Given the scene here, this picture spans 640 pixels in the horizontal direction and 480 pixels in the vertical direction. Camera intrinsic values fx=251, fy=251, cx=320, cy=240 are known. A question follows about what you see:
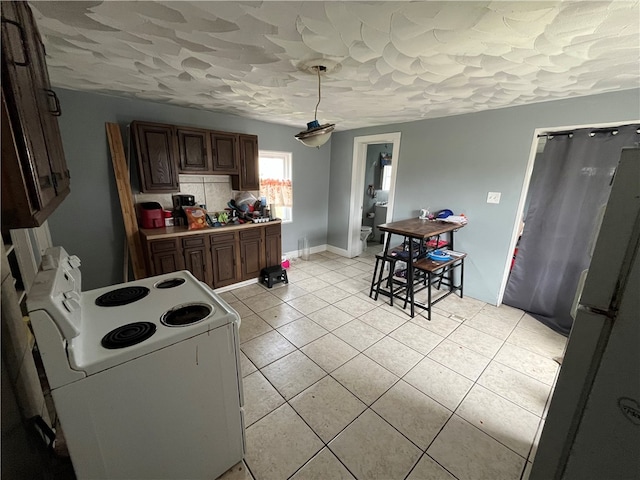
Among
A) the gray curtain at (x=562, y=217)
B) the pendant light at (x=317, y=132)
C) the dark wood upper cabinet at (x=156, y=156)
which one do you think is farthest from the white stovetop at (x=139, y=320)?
the gray curtain at (x=562, y=217)

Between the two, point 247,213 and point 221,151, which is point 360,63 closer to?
point 221,151

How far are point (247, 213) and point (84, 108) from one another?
1954 mm

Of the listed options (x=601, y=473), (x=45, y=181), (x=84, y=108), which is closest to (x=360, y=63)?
(x=45, y=181)

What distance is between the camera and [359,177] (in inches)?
180

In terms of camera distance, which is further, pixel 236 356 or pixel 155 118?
pixel 155 118

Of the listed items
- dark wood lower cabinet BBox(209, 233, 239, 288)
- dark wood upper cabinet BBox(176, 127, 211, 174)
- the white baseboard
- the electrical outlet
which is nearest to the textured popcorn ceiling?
dark wood upper cabinet BBox(176, 127, 211, 174)

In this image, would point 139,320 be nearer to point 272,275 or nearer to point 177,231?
point 177,231

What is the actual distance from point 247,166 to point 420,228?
2.44 m

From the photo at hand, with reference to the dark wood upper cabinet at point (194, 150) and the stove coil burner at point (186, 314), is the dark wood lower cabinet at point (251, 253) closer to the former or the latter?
the dark wood upper cabinet at point (194, 150)

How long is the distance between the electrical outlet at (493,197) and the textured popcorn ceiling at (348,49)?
3.16 feet

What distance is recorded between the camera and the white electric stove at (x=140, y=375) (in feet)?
2.79

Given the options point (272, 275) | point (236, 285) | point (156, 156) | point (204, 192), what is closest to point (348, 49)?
point (156, 156)

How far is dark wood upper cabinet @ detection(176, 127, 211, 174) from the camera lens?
2.94m

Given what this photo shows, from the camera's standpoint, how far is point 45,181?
98 cm
